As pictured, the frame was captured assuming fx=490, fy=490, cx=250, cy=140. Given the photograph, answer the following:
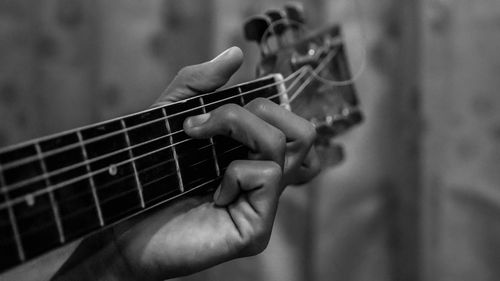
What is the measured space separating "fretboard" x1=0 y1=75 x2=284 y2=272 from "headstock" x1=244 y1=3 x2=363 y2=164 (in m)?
0.14

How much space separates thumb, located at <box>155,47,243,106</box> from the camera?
0.65m

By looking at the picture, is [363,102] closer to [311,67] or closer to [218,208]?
[311,67]

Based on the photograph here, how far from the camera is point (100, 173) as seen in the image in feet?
1.75

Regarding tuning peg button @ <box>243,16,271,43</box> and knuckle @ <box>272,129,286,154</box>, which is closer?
knuckle @ <box>272,129,286,154</box>

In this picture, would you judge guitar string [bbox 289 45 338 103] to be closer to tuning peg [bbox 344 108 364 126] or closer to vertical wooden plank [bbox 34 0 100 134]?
tuning peg [bbox 344 108 364 126]

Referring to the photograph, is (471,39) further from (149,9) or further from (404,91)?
(149,9)

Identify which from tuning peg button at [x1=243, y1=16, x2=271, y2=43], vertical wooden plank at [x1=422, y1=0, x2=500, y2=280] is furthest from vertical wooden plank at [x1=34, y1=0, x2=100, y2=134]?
vertical wooden plank at [x1=422, y1=0, x2=500, y2=280]

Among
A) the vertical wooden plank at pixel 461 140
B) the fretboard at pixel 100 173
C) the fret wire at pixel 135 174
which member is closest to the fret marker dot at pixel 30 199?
the fretboard at pixel 100 173

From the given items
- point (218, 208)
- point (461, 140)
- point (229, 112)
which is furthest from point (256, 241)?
point (461, 140)

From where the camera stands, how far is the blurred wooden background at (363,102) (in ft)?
3.31

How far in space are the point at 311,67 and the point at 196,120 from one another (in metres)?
0.25

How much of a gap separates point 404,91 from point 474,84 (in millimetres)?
140

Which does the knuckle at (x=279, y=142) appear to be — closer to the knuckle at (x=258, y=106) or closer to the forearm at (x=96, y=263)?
the knuckle at (x=258, y=106)

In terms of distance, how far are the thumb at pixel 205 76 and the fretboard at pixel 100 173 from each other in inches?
0.7
